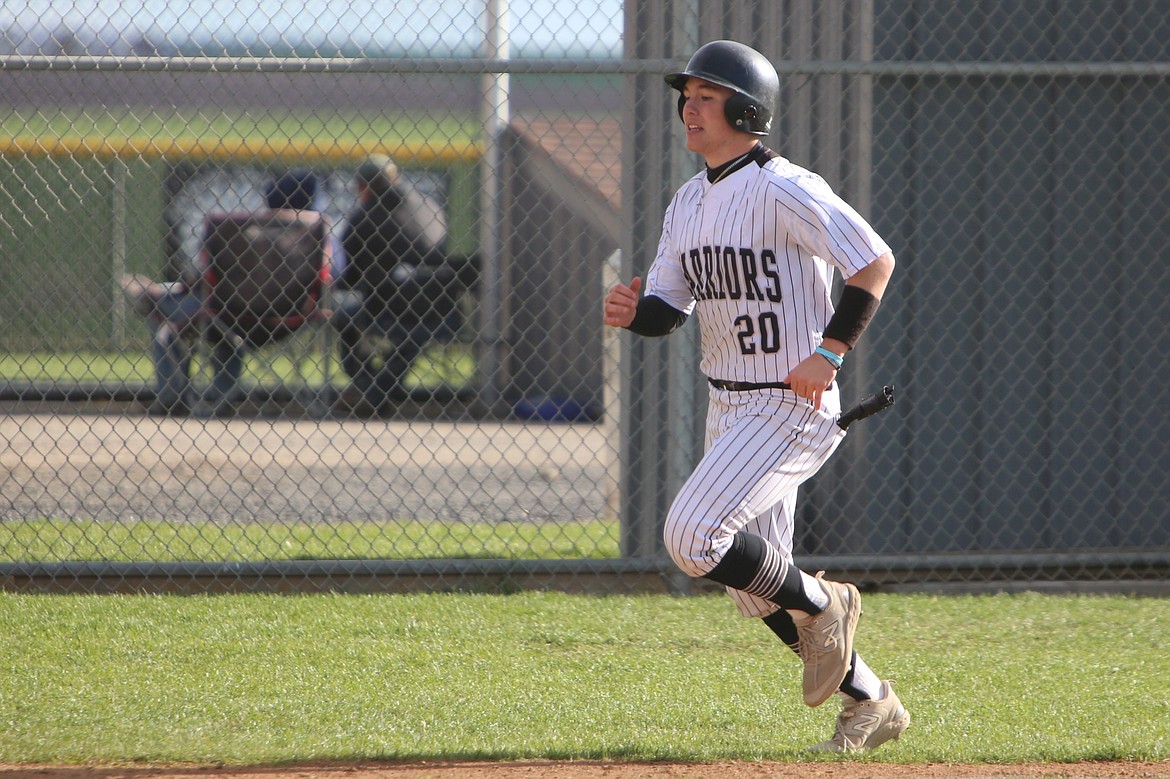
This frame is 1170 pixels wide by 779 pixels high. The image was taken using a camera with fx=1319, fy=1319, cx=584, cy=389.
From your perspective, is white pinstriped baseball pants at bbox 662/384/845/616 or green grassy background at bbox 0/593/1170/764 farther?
green grassy background at bbox 0/593/1170/764

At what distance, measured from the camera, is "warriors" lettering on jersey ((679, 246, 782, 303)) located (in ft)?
10.6

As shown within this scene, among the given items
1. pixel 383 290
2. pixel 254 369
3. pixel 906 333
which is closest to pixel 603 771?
pixel 906 333

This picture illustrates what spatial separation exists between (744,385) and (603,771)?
1.01 meters

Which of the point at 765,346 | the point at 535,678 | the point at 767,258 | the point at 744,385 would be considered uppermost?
the point at 767,258

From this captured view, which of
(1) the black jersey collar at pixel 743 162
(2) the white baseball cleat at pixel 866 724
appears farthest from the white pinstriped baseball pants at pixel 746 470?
(1) the black jersey collar at pixel 743 162

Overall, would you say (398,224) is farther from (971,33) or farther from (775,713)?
(775,713)

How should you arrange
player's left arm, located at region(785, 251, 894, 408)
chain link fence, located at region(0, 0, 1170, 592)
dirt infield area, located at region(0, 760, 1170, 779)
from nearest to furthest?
1. player's left arm, located at region(785, 251, 894, 408)
2. dirt infield area, located at region(0, 760, 1170, 779)
3. chain link fence, located at region(0, 0, 1170, 592)

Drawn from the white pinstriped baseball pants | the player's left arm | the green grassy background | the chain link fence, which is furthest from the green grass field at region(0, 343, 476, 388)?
the player's left arm

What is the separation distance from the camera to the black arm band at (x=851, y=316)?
120 inches

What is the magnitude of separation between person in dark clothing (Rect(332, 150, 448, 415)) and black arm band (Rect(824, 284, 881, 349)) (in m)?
6.25

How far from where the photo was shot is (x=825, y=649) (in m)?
3.22

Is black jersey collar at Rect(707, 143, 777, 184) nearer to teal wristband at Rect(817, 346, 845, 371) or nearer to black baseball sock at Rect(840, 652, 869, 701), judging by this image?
teal wristband at Rect(817, 346, 845, 371)

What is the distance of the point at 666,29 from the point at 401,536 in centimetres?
259

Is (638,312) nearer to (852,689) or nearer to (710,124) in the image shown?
(710,124)
